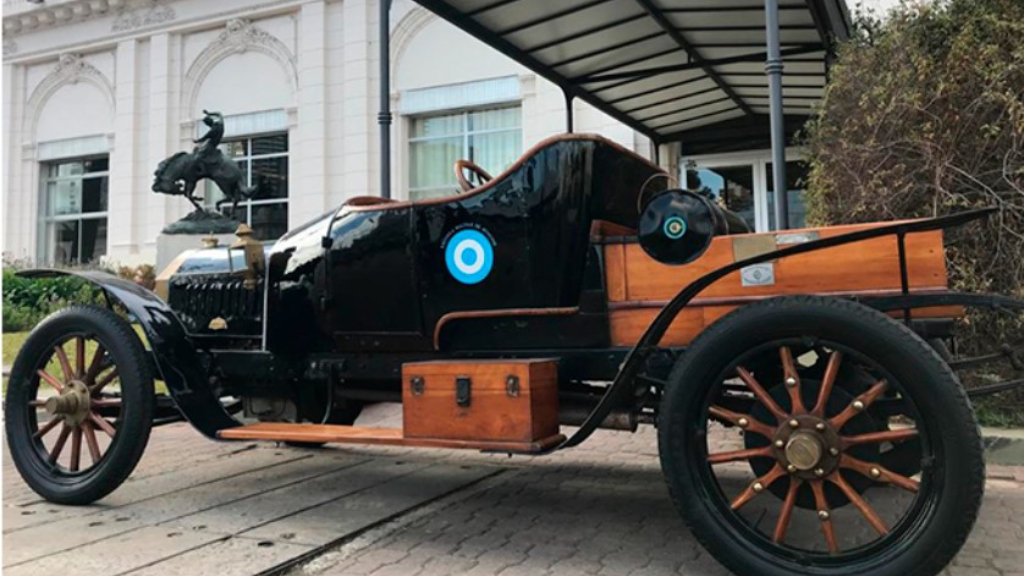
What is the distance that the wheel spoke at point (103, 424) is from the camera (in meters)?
3.87

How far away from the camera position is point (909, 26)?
5633mm

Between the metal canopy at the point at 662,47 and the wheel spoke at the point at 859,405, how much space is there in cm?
371

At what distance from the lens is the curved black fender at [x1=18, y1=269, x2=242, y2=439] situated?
12.6 feet

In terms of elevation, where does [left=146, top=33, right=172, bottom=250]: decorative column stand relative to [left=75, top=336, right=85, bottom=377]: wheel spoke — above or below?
above

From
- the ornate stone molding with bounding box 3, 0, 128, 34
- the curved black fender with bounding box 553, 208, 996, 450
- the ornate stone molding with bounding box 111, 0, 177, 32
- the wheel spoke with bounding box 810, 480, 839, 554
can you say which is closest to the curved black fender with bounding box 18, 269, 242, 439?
the curved black fender with bounding box 553, 208, 996, 450

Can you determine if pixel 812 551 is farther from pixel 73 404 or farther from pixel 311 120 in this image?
pixel 311 120

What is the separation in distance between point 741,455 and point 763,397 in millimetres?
222

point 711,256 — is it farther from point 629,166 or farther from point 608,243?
point 629,166

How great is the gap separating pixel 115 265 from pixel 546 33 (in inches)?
538

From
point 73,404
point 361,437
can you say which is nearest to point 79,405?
point 73,404

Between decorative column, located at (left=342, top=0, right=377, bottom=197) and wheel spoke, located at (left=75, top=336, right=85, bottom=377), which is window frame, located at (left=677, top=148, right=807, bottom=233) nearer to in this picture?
decorative column, located at (left=342, top=0, right=377, bottom=197)

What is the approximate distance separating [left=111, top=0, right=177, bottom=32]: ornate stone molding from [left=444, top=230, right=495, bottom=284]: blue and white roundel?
1603 cm

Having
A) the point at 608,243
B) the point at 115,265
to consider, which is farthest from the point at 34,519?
the point at 115,265

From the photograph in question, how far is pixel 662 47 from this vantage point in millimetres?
6766
